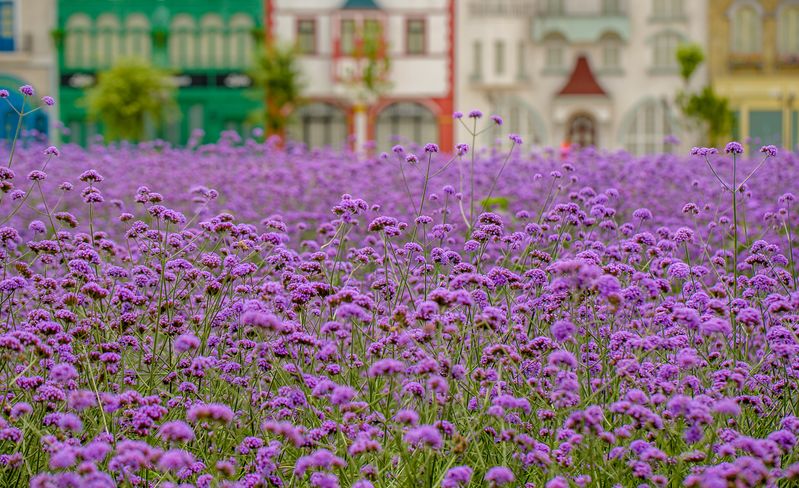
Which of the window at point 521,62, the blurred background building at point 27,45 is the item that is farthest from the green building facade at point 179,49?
the window at point 521,62

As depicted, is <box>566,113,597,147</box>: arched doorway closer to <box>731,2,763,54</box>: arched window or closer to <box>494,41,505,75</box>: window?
<box>494,41,505,75</box>: window

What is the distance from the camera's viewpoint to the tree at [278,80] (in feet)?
102

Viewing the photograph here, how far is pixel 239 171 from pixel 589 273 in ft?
26.5

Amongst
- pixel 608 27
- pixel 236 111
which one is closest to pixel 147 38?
pixel 236 111

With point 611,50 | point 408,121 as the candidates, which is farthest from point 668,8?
point 408,121

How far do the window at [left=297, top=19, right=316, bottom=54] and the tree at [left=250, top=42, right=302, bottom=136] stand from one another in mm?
1300

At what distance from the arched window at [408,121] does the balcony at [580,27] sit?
3.88 meters

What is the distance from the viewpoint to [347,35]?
3316 cm

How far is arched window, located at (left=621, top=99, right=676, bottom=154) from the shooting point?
108ft

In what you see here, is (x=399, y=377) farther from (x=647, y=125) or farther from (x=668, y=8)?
(x=668, y=8)

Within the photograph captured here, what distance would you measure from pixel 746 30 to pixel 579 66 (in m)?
5.17

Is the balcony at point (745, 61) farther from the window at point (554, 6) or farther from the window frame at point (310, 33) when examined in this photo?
the window frame at point (310, 33)

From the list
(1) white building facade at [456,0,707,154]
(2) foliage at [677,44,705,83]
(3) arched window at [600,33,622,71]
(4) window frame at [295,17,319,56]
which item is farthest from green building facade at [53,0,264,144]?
(2) foliage at [677,44,705,83]

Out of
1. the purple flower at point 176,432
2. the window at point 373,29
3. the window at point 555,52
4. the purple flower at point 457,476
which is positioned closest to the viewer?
the purple flower at point 176,432
